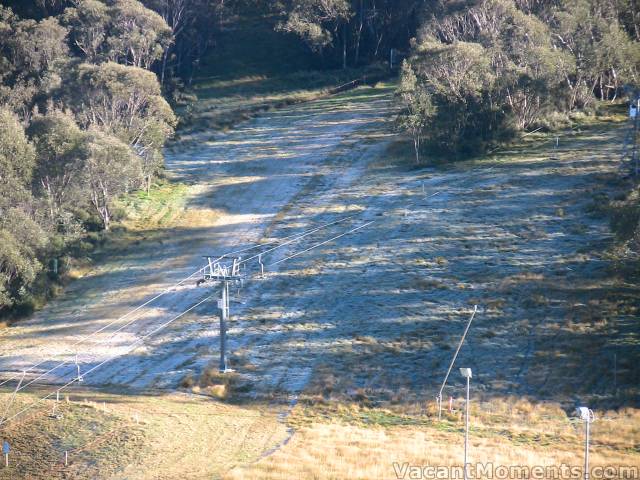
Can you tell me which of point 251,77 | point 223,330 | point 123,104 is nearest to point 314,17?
point 251,77

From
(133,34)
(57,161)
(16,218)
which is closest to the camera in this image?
(16,218)

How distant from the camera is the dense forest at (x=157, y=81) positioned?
1818 inches

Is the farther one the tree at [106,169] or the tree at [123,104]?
the tree at [123,104]

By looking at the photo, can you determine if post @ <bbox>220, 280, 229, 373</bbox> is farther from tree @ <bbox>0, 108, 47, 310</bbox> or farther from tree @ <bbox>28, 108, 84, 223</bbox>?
tree @ <bbox>28, 108, 84, 223</bbox>

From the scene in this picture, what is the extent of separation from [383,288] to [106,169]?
55.8 feet

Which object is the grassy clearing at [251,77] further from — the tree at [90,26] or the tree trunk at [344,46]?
the tree at [90,26]

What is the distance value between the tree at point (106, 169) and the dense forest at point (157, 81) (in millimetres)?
80

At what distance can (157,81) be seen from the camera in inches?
2334

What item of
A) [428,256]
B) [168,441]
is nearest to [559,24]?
[428,256]

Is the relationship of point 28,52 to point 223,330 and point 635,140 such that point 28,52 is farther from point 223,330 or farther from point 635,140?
point 635,140

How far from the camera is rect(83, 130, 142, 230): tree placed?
4681 cm

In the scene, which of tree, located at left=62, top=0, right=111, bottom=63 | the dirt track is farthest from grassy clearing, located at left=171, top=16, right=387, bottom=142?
the dirt track

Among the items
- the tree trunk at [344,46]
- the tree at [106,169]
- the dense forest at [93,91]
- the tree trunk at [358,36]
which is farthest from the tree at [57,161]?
the tree trunk at [358,36]

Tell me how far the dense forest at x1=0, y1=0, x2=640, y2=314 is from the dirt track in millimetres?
3119
